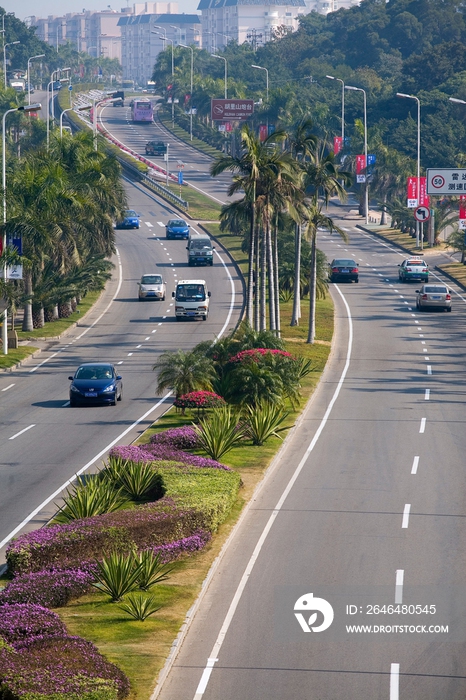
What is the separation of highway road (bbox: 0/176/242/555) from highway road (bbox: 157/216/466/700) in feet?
18.1

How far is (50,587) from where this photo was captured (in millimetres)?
18359

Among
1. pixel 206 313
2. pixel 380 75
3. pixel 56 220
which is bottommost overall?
pixel 206 313

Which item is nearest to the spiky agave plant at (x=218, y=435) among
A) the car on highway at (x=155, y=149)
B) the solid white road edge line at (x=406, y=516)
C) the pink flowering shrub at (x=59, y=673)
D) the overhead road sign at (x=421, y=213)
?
the solid white road edge line at (x=406, y=516)

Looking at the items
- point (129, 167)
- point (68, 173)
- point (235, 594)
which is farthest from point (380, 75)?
point (235, 594)

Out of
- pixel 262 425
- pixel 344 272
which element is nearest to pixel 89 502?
pixel 262 425

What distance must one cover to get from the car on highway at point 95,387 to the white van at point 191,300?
23.0 metres

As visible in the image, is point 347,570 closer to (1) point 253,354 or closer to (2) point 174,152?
(1) point 253,354

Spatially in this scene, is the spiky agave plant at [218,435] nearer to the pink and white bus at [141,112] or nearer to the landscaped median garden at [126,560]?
the landscaped median garden at [126,560]

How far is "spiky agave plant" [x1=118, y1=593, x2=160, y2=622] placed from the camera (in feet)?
57.6

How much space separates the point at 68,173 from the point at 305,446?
37.8m

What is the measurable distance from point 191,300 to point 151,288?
8275mm

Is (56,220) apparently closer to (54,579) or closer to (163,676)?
(54,579)

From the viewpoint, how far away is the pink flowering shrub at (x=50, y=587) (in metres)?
17.7

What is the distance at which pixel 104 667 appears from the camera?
47.1ft
